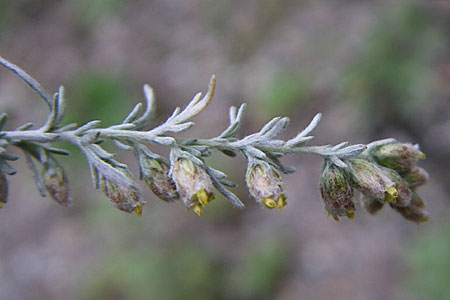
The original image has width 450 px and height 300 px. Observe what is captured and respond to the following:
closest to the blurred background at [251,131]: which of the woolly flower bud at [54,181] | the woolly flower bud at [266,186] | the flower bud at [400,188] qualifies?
the flower bud at [400,188]

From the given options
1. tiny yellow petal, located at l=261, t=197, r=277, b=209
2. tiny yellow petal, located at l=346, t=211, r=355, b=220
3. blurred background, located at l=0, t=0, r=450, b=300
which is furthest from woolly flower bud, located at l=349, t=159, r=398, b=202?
blurred background, located at l=0, t=0, r=450, b=300

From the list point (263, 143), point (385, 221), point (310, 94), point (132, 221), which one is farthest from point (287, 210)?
point (263, 143)

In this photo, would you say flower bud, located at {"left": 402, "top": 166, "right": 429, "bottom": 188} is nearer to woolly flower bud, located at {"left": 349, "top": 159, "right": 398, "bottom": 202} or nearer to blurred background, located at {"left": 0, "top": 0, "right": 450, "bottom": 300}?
woolly flower bud, located at {"left": 349, "top": 159, "right": 398, "bottom": 202}

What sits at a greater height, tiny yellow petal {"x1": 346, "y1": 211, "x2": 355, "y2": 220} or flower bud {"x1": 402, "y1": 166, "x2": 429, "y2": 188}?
flower bud {"x1": 402, "y1": 166, "x2": 429, "y2": 188}

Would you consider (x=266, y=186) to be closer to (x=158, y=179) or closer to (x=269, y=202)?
(x=269, y=202)

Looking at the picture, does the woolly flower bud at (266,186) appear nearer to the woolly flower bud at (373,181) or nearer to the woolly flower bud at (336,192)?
the woolly flower bud at (336,192)

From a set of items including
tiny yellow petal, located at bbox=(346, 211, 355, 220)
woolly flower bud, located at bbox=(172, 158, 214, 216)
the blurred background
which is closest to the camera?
woolly flower bud, located at bbox=(172, 158, 214, 216)

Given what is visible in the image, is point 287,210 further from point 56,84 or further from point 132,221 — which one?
point 56,84
